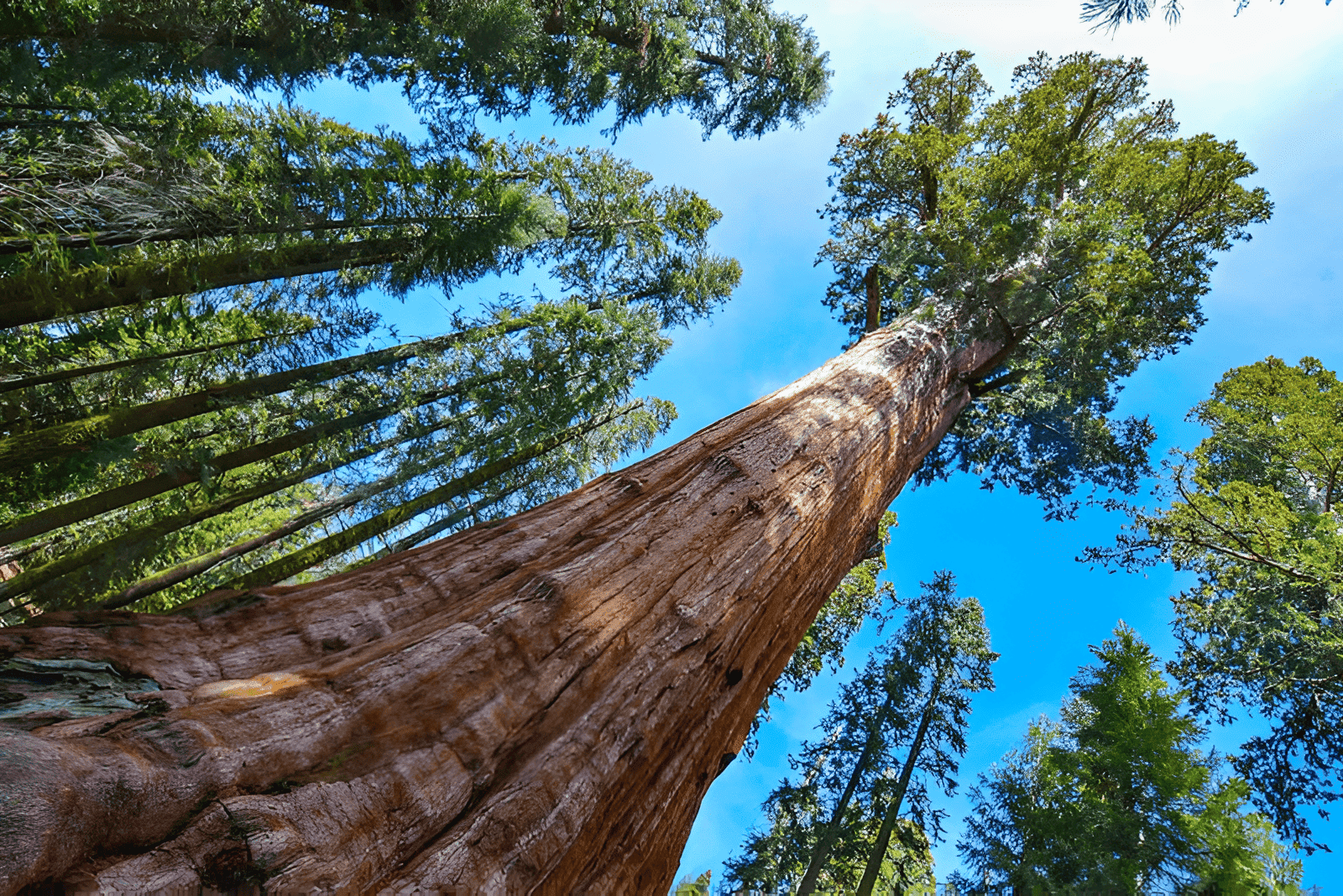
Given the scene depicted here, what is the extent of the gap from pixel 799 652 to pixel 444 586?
9.68 metres

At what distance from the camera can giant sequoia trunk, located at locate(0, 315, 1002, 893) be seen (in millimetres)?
1339

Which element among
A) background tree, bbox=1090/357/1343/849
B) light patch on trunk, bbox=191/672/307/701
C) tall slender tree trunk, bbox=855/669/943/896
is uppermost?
background tree, bbox=1090/357/1343/849

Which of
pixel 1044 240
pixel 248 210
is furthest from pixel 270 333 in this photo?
pixel 1044 240

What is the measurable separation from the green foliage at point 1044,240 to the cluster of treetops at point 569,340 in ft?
0.22

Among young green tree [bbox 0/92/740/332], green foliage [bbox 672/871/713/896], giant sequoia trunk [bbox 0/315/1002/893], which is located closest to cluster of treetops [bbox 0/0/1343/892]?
young green tree [bbox 0/92/740/332]

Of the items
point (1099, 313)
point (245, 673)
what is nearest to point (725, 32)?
point (1099, 313)

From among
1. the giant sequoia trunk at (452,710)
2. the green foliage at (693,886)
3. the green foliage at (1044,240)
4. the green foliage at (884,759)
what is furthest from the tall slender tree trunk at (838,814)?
the giant sequoia trunk at (452,710)

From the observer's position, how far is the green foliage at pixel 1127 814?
23.7ft

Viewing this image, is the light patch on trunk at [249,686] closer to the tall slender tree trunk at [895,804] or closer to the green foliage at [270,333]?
the green foliage at [270,333]

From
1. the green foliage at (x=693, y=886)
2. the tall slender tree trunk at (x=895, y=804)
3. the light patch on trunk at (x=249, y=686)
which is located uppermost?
the tall slender tree trunk at (x=895, y=804)

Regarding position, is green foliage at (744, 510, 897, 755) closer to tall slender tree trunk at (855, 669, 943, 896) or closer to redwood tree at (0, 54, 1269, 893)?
tall slender tree trunk at (855, 669, 943, 896)

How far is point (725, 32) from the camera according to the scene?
929cm

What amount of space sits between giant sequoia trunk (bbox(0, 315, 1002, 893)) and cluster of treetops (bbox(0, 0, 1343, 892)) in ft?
3.45

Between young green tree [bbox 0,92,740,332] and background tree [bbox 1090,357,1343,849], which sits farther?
background tree [bbox 1090,357,1343,849]
